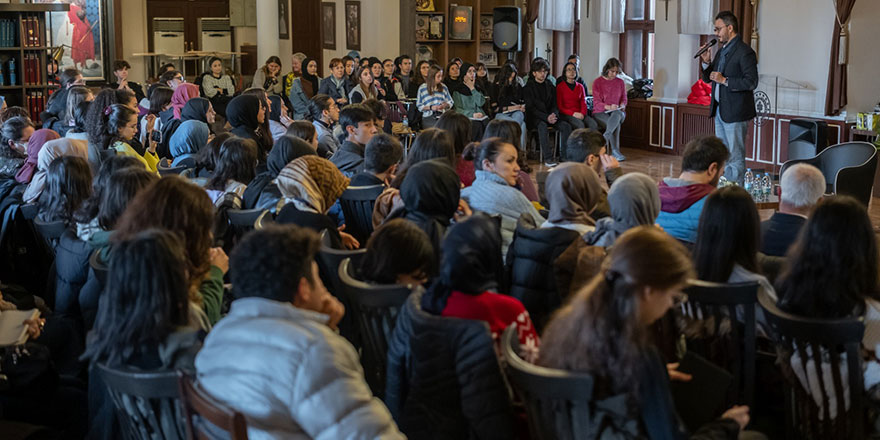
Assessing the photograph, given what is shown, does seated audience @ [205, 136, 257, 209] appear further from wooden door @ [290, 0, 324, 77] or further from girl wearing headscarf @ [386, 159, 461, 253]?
wooden door @ [290, 0, 324, 77]

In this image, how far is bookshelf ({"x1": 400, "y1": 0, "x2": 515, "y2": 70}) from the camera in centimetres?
1552

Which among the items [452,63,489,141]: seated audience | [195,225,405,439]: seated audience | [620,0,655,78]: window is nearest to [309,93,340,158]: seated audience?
[452,63,489,141]: seated audience

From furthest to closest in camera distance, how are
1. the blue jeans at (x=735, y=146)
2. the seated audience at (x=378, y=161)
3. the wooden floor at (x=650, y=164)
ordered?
1. the wooden floor at (x=650, y=164)
2. the blue jeans at (x=735, y=146)
3. the seated audience at (x=378, y=161)

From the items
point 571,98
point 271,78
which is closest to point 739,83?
point 571,98

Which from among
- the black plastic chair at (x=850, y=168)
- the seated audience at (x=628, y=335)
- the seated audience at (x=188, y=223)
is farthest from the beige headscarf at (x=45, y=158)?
the black plastic chair at (x=850, y=168)

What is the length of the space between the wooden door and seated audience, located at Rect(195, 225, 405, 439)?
1493cm

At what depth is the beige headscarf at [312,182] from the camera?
468 centimetres

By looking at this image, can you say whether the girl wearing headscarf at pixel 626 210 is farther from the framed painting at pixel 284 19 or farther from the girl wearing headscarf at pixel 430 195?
the framed painting at pixel 284 19

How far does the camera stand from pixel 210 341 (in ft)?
7.89

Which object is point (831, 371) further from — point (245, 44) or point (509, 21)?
point (245, 44)

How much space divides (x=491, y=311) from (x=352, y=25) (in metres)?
13.3

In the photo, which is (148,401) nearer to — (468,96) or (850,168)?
(850,168)

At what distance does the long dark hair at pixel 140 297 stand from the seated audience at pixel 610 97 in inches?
400

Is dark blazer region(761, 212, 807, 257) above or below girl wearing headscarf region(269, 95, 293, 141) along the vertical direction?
below
